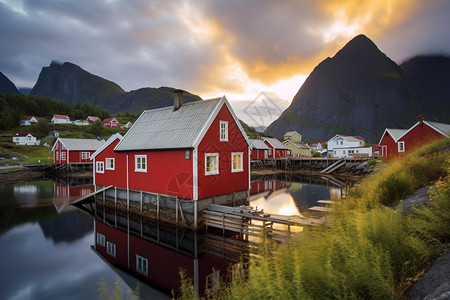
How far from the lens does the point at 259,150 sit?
61.8m

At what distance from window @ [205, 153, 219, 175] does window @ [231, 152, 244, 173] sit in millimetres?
1738

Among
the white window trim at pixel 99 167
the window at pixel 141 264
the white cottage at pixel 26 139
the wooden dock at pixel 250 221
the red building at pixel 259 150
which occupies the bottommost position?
the window at pixel 141 264

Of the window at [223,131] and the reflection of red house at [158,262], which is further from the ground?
the window at [223,131]

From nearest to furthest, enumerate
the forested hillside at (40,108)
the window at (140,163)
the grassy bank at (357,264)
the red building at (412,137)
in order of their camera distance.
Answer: the grassy bank at (357,264) < the window at (140,163) < the red building at (412,137) < the forested hillside at (40,108)

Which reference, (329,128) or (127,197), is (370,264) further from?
(329,128)

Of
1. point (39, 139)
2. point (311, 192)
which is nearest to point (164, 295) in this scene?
point (311, 192)

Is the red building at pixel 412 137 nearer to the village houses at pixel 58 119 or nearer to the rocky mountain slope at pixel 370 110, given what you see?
the rocky mountain slope at pixel 370 110

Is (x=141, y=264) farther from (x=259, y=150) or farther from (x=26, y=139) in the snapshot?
(x=26, y=139)

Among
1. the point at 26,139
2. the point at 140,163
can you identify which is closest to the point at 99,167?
the point at 140,163

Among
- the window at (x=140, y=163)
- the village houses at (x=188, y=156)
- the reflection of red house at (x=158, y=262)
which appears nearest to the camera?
the reflection of red house at (x=158, y=262)

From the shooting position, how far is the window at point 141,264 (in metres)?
12.0

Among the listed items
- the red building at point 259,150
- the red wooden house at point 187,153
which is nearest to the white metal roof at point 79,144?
the red building at point 259,150

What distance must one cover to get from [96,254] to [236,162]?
35.2ft

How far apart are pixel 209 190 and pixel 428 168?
11570 millimetres
